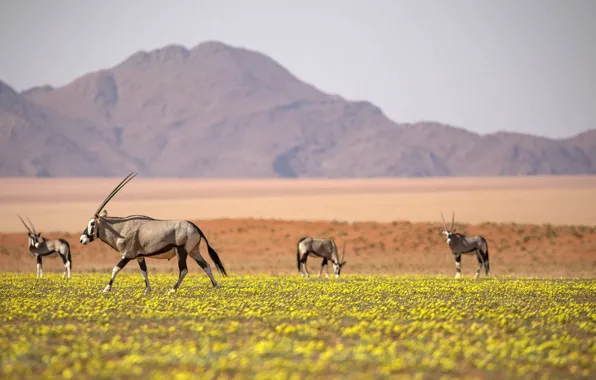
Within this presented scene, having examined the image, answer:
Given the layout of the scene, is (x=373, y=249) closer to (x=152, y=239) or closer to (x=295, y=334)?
(x=152, y=239)

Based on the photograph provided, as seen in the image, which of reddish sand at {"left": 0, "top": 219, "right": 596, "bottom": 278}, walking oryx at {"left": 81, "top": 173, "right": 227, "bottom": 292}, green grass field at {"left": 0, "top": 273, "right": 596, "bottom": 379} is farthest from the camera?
reddish sand at {"left": 0, "top": 219, "right": 596, "bottom": 278}

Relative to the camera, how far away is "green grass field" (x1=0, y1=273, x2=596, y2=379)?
14148 millimetres

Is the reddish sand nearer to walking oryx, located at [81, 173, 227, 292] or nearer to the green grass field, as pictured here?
walking oryx, located at [81, 173, 227, 292]

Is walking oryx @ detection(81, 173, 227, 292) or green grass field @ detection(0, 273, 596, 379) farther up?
walking oryx @ detection(81, 173, 227, 292)

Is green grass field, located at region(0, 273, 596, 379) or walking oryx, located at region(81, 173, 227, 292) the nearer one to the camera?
green grass field, located at region(0, 273, 596, 379)

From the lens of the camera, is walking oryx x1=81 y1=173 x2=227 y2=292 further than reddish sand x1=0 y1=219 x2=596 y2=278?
No

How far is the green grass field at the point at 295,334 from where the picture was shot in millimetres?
14148

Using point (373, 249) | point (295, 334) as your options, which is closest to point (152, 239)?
point (295, 334)

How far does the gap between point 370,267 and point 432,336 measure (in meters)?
37.9

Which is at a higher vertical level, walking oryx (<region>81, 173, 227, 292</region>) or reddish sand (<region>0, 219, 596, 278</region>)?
walking oryx (<region>81, 173, 227, 292</region>)

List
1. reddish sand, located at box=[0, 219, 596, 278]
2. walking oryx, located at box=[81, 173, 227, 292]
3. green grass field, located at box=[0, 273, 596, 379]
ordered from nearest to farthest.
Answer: green grass field, located at box=[0, 273, 596, 379], walking oryx, located at box=[81, 173, 227, 292], reddish sand, located at box=[0, 219, 596, 278]

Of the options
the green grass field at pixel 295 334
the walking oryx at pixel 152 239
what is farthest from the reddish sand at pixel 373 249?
the green grass field at pixel 295 334

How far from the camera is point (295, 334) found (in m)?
17.9

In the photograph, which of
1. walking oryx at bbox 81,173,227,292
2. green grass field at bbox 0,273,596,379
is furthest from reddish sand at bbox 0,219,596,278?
green grass field at bbox 0,273,596,379
